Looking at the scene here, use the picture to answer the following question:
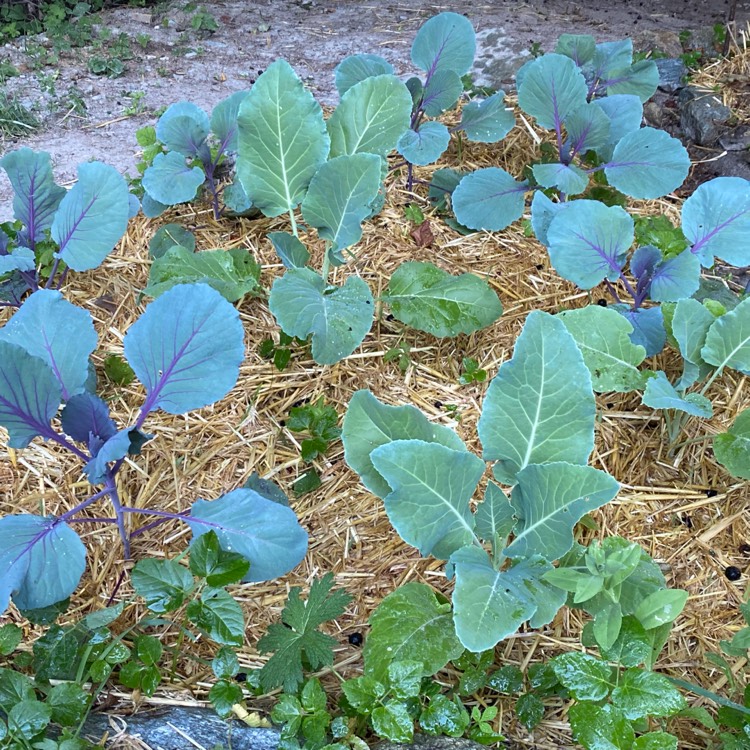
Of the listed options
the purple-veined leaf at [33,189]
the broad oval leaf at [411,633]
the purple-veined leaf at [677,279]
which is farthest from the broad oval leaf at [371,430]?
the purple-veined leaf at [33,189]

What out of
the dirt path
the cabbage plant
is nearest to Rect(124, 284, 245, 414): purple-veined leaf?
the cabbage plant

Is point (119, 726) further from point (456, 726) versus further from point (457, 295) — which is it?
point (457, 295)

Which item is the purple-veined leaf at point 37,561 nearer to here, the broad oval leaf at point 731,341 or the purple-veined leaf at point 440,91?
the broad oval leaf at point 731,341

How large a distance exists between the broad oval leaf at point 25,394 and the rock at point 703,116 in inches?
90.4

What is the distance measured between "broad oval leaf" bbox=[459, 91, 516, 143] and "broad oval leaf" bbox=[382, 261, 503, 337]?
64 centimetres

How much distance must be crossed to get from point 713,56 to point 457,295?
2.14 metres

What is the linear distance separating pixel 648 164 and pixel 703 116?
912 millimetres

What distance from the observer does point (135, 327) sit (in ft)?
4.01

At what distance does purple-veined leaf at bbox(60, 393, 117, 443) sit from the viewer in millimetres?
1222

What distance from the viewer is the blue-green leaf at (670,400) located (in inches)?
51.3

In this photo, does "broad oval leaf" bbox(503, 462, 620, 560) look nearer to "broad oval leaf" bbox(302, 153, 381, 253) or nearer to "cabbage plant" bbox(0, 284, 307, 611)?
"cabbage plant" bbox(0, 284, 307, 611)

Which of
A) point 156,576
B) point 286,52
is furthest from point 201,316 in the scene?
point 286,52

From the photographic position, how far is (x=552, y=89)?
1899 mm

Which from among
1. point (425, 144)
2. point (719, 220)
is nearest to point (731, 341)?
point (719, 220)
